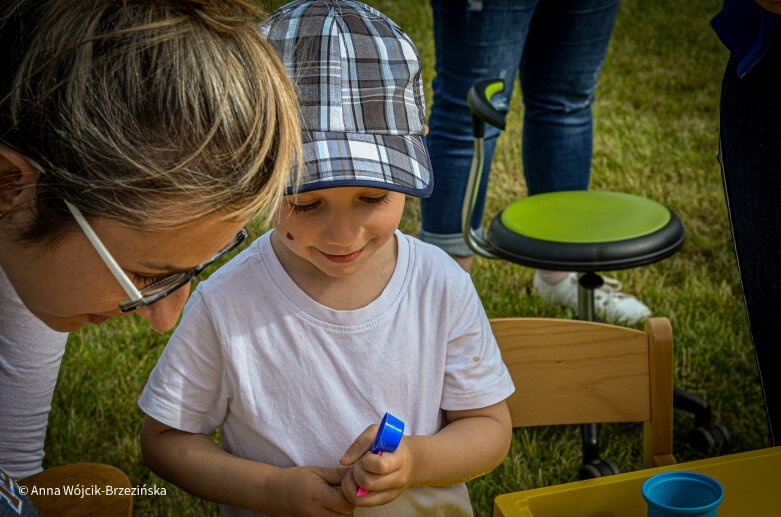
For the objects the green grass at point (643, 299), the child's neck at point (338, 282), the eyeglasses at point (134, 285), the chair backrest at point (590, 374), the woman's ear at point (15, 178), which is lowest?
the green grass at point (643, 299)

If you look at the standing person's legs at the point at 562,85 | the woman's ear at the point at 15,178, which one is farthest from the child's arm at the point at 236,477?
the standing person's legs at the point at 562,85

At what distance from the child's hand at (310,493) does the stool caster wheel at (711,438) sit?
1338mm

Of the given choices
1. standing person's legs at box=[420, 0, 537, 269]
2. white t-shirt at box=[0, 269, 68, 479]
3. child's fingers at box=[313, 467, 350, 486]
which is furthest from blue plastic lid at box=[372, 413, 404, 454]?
standing person's legs at box=[420, 0, 537, 269]

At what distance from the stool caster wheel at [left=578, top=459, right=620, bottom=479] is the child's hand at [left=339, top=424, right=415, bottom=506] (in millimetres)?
983

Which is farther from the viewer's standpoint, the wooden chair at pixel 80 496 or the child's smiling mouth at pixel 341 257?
Answer: the child's smiling mouth at pixel 341 257

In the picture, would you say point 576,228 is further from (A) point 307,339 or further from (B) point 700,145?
(B) point 700,145

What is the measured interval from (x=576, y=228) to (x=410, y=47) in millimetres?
989

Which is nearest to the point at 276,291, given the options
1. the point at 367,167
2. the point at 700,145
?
the point at 367,167

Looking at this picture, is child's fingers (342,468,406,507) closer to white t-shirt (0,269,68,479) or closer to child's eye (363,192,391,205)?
child's eye (363,192,391,205)

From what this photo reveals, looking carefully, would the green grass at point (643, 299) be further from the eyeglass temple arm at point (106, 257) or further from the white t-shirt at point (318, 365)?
the eyeglass temple arm at point (106, 257)

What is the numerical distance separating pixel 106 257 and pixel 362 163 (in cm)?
42

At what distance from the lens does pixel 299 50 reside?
1.38 metres

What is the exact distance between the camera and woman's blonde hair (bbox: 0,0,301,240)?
0.96 meters

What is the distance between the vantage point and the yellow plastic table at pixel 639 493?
3.88 ft
